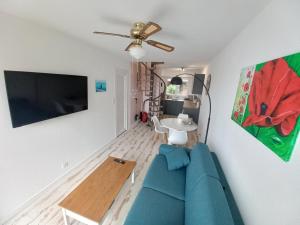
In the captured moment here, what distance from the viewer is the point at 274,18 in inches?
39.2

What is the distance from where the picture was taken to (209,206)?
1025 mm

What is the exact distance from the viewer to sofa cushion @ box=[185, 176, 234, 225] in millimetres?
938

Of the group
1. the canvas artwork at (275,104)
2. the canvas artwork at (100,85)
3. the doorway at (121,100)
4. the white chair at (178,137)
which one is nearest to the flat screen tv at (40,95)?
the canvas artwork at (100,85)

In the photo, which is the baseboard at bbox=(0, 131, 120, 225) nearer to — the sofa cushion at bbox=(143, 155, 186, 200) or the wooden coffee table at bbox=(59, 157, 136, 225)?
the wooden coffee table at bbox=(59, 157, 136, 225)

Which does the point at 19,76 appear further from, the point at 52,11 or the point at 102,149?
the point at 102,149

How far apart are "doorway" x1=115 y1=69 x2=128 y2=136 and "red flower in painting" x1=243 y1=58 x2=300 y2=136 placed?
3.23 metres

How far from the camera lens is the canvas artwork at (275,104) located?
73cm

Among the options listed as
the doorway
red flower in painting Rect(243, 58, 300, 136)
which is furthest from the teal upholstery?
the doorway

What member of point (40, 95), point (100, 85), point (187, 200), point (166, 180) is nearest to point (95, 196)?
point (166, 180)

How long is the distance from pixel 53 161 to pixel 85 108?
39.6 inches

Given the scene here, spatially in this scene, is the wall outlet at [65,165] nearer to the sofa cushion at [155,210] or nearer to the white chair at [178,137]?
the sofa cushion at [155,210]

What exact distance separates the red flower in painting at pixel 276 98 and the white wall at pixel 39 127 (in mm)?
2458

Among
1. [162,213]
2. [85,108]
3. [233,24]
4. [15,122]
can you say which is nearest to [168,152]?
[162,213]

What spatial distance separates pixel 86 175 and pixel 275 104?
2722 mm
